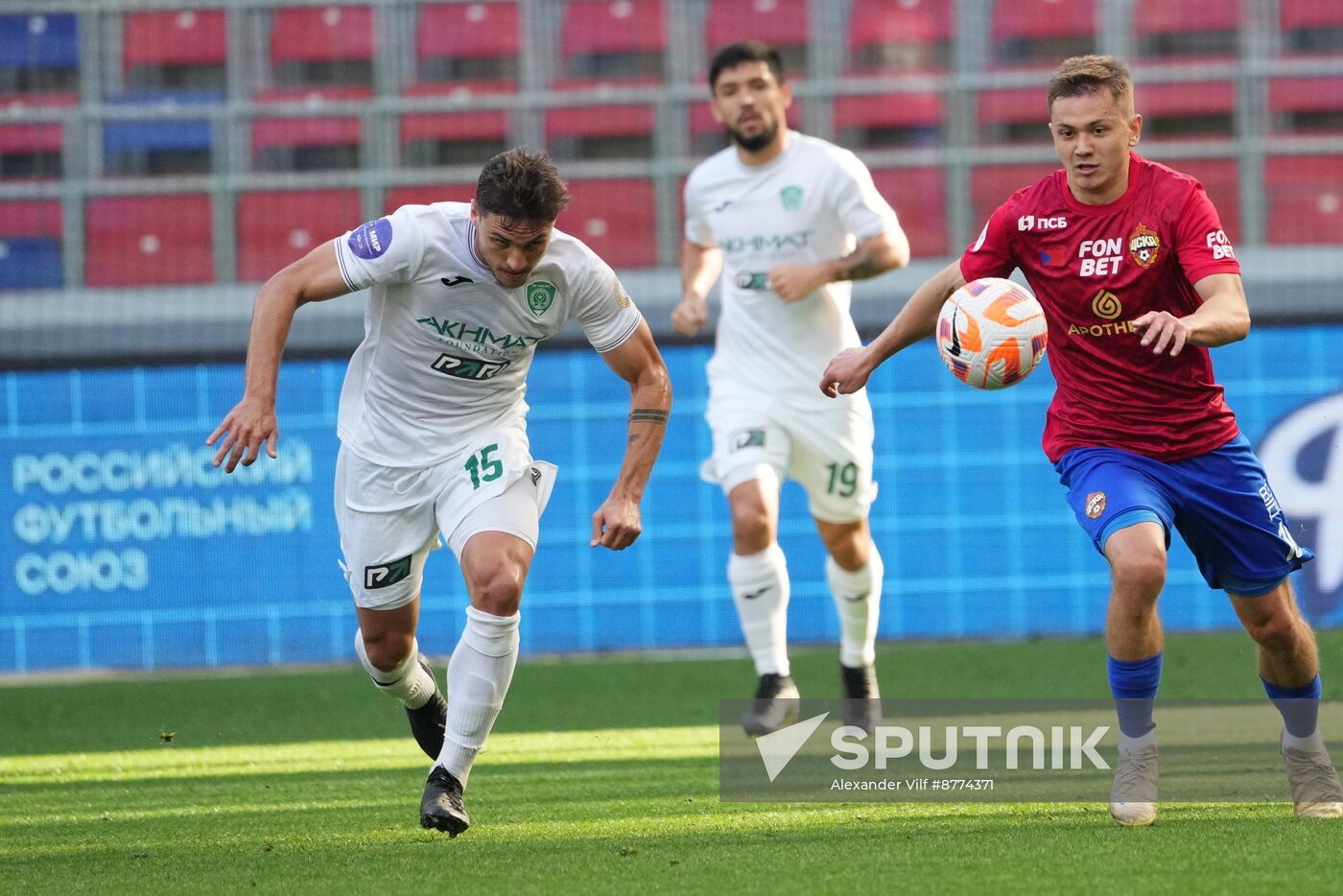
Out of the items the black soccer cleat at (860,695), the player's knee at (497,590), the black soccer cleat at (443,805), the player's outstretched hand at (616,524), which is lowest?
the black soccer cleat at (860,695)

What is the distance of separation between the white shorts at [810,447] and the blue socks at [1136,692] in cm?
252

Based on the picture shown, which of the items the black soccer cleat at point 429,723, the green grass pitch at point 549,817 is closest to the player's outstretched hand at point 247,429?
the green grass pitch at point 549,817

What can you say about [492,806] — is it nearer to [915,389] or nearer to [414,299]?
[414,299]

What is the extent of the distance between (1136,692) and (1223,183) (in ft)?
26.6

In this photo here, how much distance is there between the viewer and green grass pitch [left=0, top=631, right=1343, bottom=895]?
386 centimetres

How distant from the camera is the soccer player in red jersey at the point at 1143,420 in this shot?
14.5 ft

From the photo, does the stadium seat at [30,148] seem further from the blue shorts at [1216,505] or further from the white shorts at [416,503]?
the blue shorts at [1216,505]

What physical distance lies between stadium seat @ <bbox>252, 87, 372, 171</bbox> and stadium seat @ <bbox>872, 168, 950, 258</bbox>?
11.7 feet

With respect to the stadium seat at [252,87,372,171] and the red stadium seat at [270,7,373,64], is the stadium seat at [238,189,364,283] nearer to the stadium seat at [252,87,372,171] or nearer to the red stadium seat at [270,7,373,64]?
the stadium seat at [252,87,372,171]

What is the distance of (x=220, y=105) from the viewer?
1224cm

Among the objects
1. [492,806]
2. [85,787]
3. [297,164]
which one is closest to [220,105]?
[297,164]

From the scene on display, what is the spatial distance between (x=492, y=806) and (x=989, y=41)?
8.94m

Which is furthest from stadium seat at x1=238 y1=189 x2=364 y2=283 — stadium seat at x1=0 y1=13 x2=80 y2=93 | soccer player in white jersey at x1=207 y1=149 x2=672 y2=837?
soccer player in white jersey at x1=207 y1=149 x2=672 y2=837

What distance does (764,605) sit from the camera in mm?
6836
